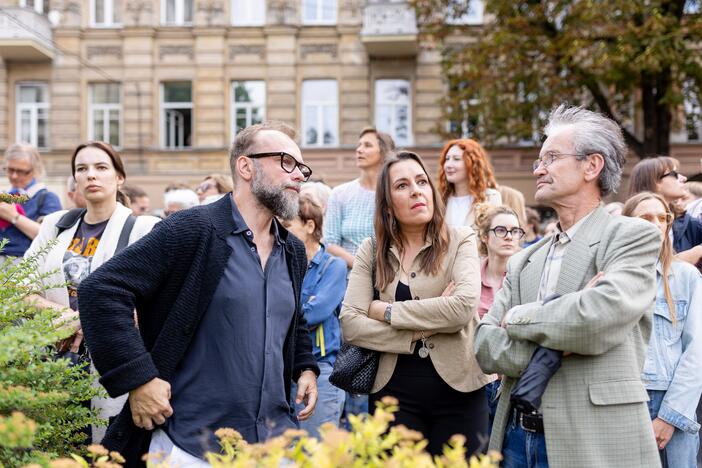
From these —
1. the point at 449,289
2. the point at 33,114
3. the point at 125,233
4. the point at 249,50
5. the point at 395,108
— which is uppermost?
the point at 249,50

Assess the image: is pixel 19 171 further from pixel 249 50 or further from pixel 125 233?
pixel 249 50

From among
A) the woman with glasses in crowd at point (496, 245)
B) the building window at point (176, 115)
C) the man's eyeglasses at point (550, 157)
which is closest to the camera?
the man's eyeglasses at point (550, 157)

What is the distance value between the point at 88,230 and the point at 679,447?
3.38 metres

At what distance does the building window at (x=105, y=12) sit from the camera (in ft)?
75.5

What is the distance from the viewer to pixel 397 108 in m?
22.6

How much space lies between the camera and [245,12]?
22859mm

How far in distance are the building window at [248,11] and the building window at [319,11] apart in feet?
4.24

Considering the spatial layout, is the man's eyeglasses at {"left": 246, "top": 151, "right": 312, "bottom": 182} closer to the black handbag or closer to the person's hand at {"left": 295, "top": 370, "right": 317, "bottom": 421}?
the person's hand at {"left": 295, "top": 370, "right": 317, "bottom": 421}

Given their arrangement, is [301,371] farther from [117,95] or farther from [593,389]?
[117,95]

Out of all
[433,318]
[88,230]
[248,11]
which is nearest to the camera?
[433,318]

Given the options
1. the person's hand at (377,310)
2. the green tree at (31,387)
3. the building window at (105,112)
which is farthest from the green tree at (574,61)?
the green tree at (31,387)

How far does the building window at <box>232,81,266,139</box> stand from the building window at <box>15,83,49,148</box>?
19.1ft

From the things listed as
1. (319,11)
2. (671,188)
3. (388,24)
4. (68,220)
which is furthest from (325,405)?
(319,11)

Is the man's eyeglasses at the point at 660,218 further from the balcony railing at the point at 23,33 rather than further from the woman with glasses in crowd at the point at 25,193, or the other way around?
the balcony railing at the point at 23,33
